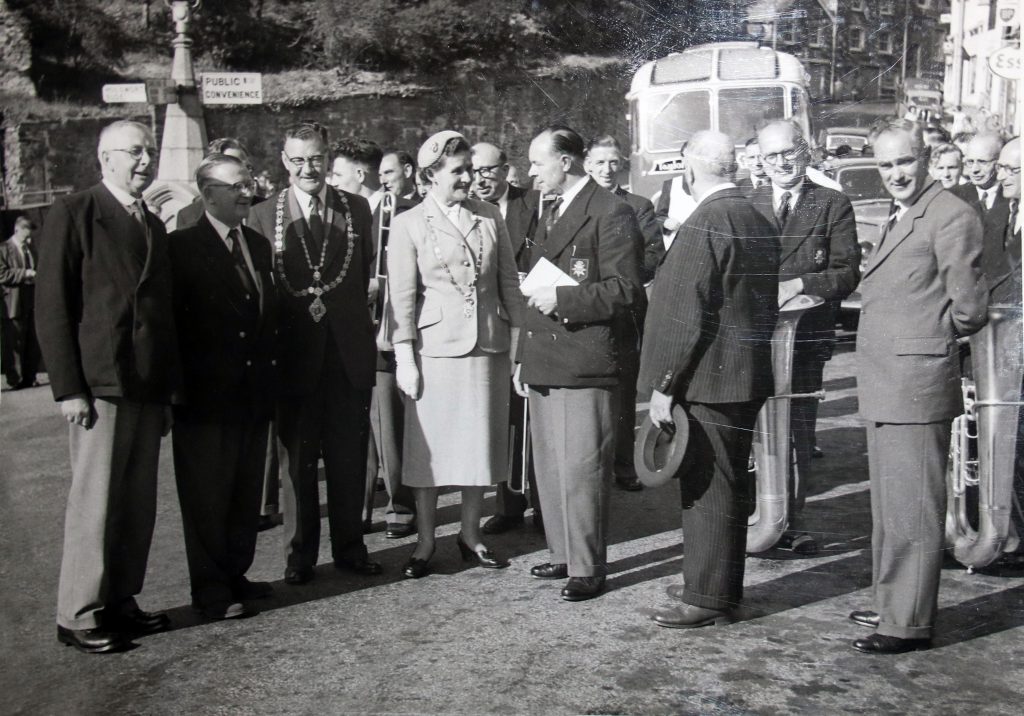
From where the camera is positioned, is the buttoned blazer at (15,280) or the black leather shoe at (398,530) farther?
the black leather shoe at (398,530)

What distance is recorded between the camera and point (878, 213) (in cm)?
449

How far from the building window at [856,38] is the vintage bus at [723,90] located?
0.20 m

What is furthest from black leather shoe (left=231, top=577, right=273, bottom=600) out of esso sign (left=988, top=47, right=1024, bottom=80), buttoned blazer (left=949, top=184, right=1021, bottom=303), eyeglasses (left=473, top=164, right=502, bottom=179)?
esso sign (left=988, top=47, right=1024, bottom=80)

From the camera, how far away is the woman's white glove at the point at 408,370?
15.4ft

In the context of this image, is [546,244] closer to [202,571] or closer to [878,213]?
[878,213]

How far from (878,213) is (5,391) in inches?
290

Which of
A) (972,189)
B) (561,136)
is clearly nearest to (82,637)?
(561,136)

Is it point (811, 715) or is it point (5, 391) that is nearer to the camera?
point (811, 715)

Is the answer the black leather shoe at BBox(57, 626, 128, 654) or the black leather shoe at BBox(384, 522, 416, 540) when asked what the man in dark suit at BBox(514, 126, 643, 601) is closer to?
the black leather shoe at BBox(384, 522, 416, 540)

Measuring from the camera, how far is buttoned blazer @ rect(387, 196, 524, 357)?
4691mm

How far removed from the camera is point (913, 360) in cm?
367

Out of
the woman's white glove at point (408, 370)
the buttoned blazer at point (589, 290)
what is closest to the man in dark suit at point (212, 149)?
the woman's white glove at point (408, 370)

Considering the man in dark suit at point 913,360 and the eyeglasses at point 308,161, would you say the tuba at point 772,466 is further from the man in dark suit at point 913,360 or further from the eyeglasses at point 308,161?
the eyeglasses at point 308,161

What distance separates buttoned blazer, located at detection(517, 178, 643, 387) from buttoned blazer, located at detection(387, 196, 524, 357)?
369 millimetres
